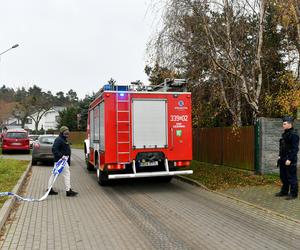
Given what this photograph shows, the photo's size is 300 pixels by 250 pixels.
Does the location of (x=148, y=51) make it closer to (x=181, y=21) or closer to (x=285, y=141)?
A: (x=181, y=21)

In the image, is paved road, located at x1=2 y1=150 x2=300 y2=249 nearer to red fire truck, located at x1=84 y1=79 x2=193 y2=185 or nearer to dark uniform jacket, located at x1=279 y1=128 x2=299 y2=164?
red fire truck, located at x1=84 y1=79 x2=193 y2=185

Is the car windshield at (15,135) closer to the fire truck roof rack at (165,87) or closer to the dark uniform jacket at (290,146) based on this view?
the fire truck roof rack at (165,87)

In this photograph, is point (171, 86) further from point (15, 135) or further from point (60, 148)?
point (15, 135)

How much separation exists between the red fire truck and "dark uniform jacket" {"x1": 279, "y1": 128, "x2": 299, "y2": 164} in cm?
276

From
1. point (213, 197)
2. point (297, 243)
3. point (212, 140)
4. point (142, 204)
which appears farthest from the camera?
point (212, 140)

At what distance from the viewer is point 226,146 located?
683 inches

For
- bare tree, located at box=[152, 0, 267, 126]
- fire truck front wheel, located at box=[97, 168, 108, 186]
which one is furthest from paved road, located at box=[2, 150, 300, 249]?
bare tree, located at box=[152, 0, 267, 126]

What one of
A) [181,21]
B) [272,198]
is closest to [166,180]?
[272,198]

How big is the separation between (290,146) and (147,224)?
4.40m

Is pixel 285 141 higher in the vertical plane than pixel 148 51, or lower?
lower

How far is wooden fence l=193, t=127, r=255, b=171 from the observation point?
1530 cm

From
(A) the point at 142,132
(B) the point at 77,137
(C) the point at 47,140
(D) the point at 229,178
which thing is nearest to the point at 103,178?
(A) the point at 142,132

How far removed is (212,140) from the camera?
18906 mm

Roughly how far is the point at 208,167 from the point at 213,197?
6467 millimetres
